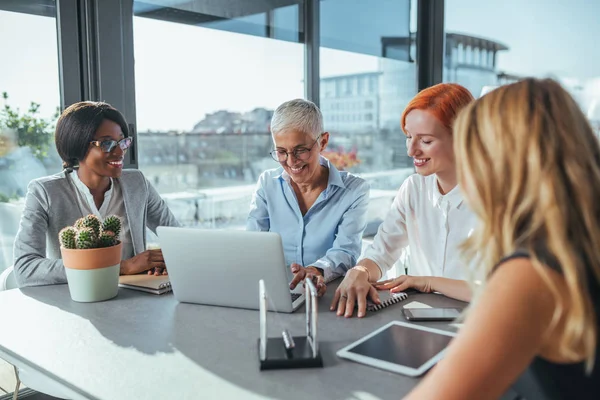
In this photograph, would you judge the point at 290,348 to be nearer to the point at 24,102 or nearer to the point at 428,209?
the point at 428,209

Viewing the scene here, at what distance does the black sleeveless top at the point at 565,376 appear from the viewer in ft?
2.65

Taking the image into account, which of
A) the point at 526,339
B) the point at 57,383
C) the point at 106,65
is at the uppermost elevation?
the point at 106,65

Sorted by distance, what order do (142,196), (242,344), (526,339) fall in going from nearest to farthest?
(526,339) → (242,344) → (142,196)

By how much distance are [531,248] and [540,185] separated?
101 mm

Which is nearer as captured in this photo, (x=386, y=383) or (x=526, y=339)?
(x=526, y=339)

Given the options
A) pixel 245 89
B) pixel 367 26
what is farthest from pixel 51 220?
pixel 367 26

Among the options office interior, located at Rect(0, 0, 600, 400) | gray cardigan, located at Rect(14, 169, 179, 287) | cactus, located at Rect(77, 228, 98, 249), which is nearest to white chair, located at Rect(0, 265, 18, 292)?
gray cardigan, located at Rect(14, 169, 179, 287)

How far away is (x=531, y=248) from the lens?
0.82m

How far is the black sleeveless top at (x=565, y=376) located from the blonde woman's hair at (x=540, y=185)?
0.01 m

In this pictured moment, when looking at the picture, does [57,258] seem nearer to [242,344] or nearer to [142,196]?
[142,196]

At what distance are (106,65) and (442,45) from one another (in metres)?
2.61

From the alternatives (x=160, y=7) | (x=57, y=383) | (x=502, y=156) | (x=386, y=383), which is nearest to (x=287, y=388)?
(x=386, y=383)

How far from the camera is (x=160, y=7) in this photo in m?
2.89

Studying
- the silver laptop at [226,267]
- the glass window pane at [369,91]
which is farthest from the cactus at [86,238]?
the glass window pane at [369,91]
